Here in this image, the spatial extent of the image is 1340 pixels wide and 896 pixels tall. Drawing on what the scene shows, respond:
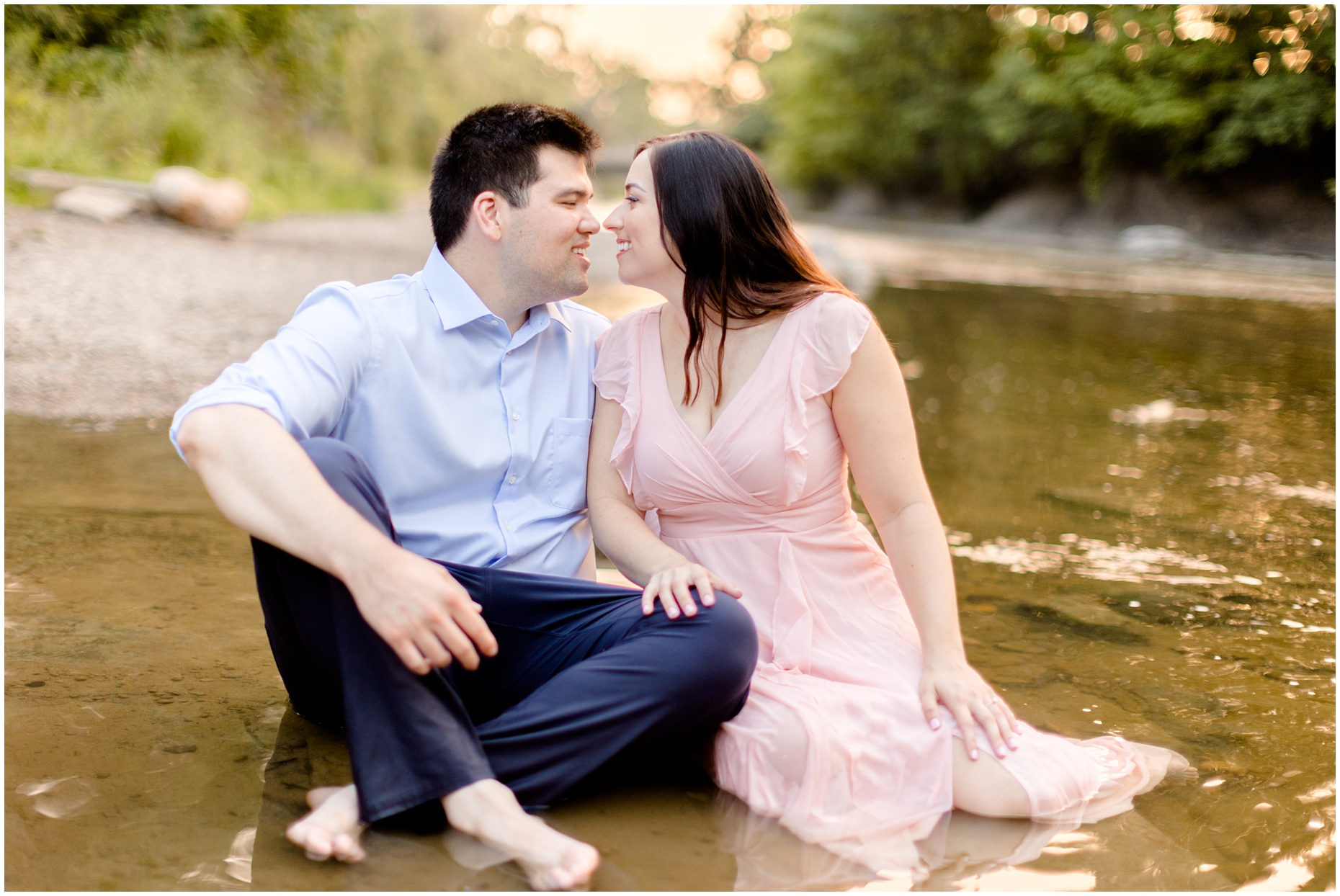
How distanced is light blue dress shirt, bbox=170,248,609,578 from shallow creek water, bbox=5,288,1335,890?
0.48 metres

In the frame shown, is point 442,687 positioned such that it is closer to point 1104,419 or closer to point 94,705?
point 94,705

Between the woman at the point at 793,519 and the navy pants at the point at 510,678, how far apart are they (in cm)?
9

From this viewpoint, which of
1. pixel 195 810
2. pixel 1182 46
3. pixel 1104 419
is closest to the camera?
pixel 195 810

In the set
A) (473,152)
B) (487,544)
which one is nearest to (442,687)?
(487,544)

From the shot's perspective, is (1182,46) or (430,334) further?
(1182,46)

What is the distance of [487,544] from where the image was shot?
2119 mm

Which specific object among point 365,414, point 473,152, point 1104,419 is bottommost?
point 1104,419

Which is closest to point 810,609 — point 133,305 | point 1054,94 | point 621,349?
point 621,349

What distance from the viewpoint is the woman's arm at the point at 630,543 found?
191 centimetres

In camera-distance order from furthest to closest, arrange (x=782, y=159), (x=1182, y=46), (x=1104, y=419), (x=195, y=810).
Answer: (x=782, y=159)
(x=1182, y=46)
(x=1104, y=419)
(x=195, y=810)

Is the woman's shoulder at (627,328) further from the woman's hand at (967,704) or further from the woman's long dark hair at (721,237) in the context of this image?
the woman's hand at (967,704)

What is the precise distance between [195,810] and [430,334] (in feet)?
2.99

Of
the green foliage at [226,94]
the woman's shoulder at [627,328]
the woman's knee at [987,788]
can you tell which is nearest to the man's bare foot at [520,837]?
the woman's knee at [987,788]

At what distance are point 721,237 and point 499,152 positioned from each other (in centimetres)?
49
